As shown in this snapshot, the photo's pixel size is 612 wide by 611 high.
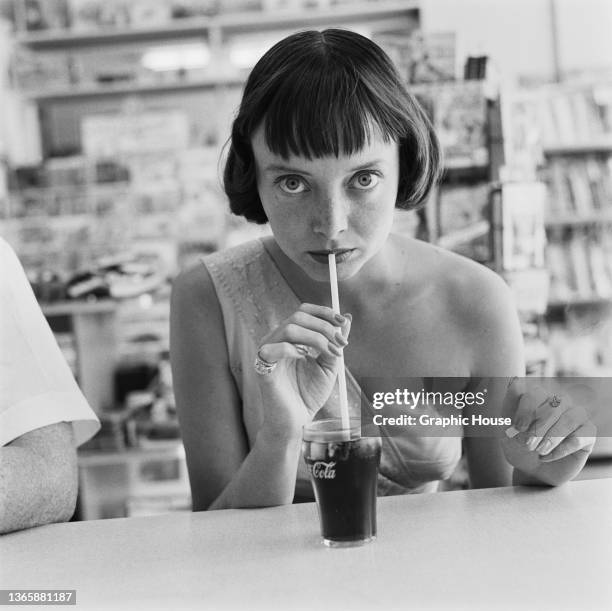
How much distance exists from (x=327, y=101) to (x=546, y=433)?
0.46 m

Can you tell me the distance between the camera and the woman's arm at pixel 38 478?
96 cm

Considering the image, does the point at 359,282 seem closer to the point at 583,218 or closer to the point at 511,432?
the point at 511,432

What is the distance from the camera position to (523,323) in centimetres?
241

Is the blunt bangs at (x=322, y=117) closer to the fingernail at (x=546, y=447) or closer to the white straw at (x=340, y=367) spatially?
the white straw at (x=340, y=367)

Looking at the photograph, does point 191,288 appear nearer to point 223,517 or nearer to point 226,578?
point 223,517

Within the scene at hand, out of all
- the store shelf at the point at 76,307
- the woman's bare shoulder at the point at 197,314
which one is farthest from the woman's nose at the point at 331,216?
the store shelf at the point at 76,307

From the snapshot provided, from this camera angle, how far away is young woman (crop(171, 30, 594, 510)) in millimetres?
946

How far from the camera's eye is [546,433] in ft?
3.05

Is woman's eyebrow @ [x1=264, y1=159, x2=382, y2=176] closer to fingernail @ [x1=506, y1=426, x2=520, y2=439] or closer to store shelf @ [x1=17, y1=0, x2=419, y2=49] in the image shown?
fingernail @ [x1=506, y1=426, x2=520, y2=439]

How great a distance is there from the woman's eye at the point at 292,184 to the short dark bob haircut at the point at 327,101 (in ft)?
0.09


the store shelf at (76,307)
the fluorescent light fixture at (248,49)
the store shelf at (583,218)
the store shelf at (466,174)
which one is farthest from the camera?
the fluorescent light fixture at (248,49)

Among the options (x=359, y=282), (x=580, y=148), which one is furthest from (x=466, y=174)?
(x=580, y=148)

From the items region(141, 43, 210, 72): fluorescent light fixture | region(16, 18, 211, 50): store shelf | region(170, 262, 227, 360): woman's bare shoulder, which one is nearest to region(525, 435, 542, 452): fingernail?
region(170, 262, 227, 360): woman's bare shoulder

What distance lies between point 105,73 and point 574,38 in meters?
2.46
